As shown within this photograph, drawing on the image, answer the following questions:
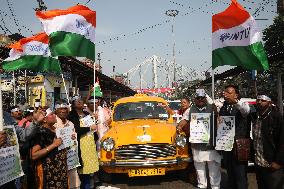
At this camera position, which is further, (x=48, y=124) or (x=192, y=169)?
(x=192, y=169)

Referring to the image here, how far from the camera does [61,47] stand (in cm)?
671

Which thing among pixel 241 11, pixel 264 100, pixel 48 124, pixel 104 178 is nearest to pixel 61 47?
pixel 48 124

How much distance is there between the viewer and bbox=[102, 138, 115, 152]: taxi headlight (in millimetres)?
7039

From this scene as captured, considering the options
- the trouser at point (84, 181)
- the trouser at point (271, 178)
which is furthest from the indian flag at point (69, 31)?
the trouser at point (271, 178)

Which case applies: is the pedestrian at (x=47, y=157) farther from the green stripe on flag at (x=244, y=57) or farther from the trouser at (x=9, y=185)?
the green stripe on flag at (x=244, y=57)

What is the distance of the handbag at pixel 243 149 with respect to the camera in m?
5.18

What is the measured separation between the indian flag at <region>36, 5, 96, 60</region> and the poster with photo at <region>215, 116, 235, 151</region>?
10.1ft

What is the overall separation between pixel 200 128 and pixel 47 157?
302cm

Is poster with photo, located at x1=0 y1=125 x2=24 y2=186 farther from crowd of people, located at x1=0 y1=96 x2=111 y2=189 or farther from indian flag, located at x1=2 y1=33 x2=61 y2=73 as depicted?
indian flag, located at x1=2 y1=33 x2=61 y2=73

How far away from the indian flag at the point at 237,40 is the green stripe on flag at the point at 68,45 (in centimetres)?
263

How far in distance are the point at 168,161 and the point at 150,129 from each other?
2.84 ft

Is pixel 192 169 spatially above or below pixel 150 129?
below

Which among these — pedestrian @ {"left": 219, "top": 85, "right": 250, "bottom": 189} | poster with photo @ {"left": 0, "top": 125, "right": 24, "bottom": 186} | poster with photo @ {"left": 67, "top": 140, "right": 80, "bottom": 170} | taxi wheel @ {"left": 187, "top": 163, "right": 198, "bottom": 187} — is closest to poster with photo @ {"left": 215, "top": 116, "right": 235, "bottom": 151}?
pedestrian @ {"left": 219, "top": 85, "right": 250, "bottom": 189}

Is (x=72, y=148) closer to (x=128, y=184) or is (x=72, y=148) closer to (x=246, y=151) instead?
(x=128, y=184)
